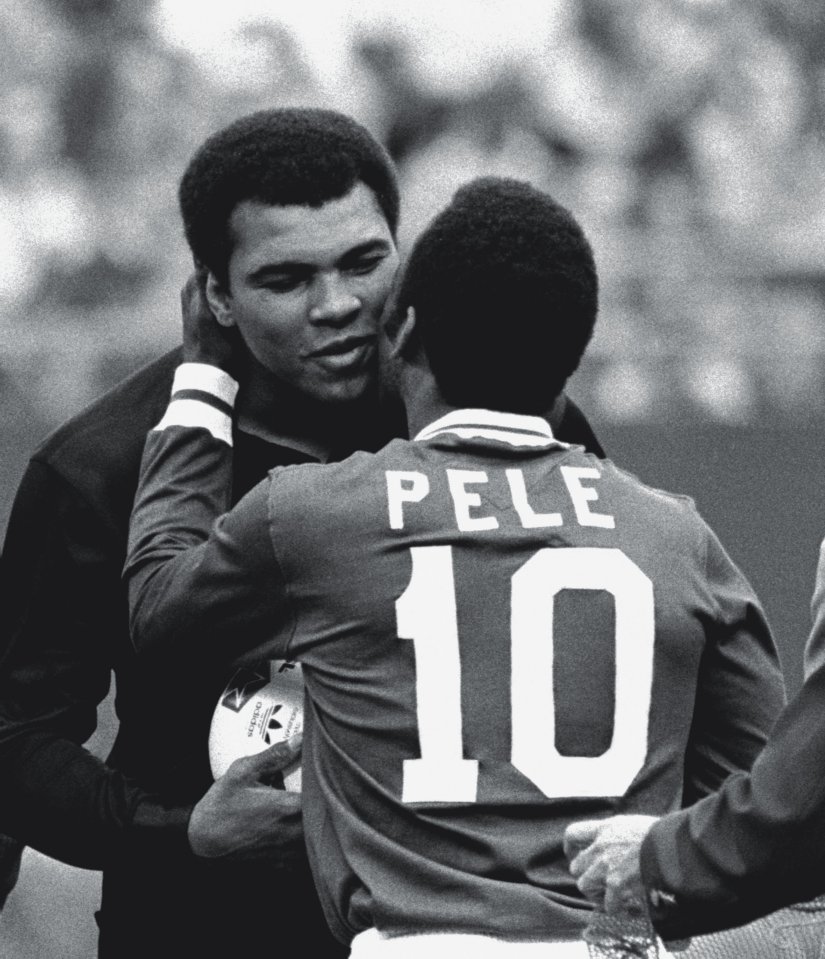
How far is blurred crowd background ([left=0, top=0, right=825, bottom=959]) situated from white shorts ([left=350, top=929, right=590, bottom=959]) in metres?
6.05

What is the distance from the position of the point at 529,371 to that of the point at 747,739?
51 centimetres

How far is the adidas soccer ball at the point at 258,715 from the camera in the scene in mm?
2842

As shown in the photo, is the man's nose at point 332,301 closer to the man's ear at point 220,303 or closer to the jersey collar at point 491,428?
the man's ear at point 220,303

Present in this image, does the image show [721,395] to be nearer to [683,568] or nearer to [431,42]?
[431,42]

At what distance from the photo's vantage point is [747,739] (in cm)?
269

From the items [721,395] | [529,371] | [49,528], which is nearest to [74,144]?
[721,395]

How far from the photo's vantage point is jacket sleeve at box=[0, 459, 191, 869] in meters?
3.01

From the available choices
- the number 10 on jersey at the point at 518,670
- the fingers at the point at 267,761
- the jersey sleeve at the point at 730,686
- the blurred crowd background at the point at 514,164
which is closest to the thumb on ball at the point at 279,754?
the fingers at the point at 267,761

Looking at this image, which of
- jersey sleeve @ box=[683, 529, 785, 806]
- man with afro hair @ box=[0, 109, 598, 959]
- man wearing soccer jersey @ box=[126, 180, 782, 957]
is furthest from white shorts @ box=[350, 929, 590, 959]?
man with afro hair @ box=[0, 109, 598, 959]

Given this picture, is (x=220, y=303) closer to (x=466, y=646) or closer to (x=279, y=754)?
(x=279, y=754)

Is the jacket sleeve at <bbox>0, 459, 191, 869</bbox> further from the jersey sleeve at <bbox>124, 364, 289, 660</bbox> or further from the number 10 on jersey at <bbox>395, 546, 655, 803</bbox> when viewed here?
the number 10 on jersey at <bbox>395, 546, 655, 803</bbox>

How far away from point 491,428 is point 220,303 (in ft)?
2.08

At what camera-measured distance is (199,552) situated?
8.54ft

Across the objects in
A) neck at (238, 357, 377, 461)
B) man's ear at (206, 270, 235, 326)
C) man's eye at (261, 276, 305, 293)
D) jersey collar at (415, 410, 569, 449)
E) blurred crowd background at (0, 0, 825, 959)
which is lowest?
blurred crowd background at (0, 0, 825, 959)
